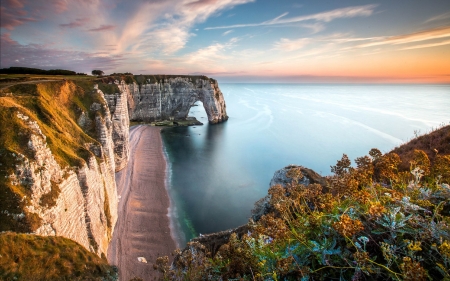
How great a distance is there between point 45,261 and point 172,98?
74.0m

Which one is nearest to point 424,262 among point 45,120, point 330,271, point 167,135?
point 330,271

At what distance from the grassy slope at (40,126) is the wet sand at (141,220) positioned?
9.74 meters

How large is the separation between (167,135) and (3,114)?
50277 millimetres

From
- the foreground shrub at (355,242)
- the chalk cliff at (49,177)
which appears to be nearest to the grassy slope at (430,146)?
the foreground shrub at (355,242)

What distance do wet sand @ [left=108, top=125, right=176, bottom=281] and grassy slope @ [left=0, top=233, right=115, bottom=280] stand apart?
41.3 ft

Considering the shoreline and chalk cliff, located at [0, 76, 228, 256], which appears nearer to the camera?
chalk cliff, located at [0, 76, 228, 256]

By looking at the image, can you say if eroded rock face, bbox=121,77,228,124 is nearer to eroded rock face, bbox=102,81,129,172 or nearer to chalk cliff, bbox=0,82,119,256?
eroded rock face, bbox=102,81,129,172

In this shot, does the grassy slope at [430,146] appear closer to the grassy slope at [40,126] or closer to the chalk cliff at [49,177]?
the chalk cliff at [49,177]

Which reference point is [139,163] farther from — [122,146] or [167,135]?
[167,135]

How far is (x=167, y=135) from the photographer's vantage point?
206 feet

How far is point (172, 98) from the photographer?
3027 inches

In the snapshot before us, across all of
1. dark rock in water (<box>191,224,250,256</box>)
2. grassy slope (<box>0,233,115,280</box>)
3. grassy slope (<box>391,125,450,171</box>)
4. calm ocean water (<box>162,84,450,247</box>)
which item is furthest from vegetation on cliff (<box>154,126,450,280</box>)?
calm ocean water (<box>162,84,450,247</box>)

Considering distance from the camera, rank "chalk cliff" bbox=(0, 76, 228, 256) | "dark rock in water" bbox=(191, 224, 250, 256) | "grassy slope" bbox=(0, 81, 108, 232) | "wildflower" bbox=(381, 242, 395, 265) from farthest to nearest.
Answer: "dark rock in water" bbox=(191, 224, 250, 256) → "chalk cliff" bbox=(0, 76, 228, 256) → "grassy slope" bbox=(0, 81, 108, 232) → "wildflower" bbox=(381, 242, 395, 265)

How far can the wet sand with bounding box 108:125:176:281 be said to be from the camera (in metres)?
19.0
